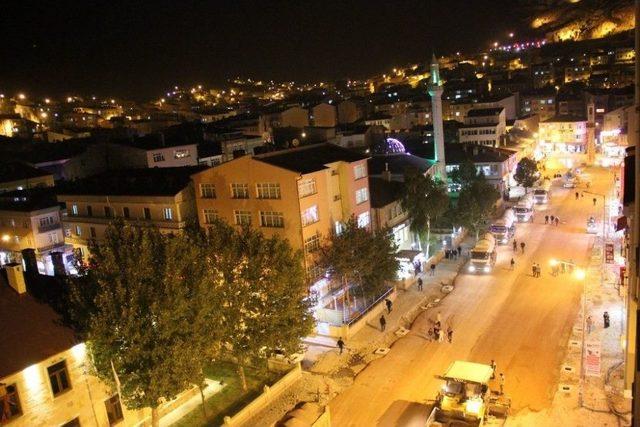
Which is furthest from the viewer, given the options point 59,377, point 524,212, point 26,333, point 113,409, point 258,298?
point 524,212

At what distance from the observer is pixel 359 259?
109ft

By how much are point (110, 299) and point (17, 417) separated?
16.5ft

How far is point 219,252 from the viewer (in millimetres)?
26234

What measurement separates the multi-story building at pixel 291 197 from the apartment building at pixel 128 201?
1986 millimetres

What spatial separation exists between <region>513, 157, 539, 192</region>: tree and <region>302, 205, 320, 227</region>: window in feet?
140

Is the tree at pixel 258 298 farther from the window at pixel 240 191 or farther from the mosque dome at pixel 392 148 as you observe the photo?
the mosque dome at pixel 392 148

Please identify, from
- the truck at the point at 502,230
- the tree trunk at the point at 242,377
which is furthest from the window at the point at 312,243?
the truck at the point at 502,230

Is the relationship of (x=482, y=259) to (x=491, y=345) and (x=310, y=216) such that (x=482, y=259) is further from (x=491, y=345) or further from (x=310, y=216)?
(x=310, y=216)

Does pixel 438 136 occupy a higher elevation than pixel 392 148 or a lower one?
higher

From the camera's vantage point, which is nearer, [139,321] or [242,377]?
[139,321]

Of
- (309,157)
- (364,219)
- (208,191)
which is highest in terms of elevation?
(309,157)

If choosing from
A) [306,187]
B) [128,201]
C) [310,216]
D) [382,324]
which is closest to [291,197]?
[306,187]

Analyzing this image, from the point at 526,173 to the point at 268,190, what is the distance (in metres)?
45.4

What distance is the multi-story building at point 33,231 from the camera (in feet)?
147
